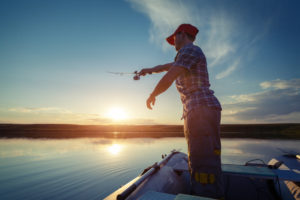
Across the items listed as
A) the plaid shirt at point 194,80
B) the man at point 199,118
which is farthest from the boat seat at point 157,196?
the plaid shirt at point 194,80

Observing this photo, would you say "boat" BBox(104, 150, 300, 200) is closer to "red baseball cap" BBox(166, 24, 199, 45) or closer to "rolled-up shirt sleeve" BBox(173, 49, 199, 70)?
"rolled-up shirt sleeve" BBox(173, 49, 199, 70)

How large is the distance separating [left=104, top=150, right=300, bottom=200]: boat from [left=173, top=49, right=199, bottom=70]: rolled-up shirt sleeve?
57.3 inches

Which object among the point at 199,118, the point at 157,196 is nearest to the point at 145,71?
the point at 199,118

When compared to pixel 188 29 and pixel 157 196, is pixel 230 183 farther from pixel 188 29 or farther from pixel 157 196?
pixel 188 29

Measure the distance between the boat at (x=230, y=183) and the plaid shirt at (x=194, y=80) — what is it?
1.11 meters

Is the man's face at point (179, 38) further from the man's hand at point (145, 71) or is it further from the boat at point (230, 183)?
the boat at point (230, 183)

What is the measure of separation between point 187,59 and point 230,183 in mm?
3838

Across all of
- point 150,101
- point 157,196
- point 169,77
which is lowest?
point 157,196

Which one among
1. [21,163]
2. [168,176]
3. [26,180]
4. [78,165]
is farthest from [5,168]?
[168,176]

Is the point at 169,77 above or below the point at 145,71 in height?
below


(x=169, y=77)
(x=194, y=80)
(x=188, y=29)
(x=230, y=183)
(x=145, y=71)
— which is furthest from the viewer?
(x=230, y=183)

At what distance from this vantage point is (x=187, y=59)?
1.74 meters

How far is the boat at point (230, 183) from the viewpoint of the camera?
2172mm

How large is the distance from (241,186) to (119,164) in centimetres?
687
